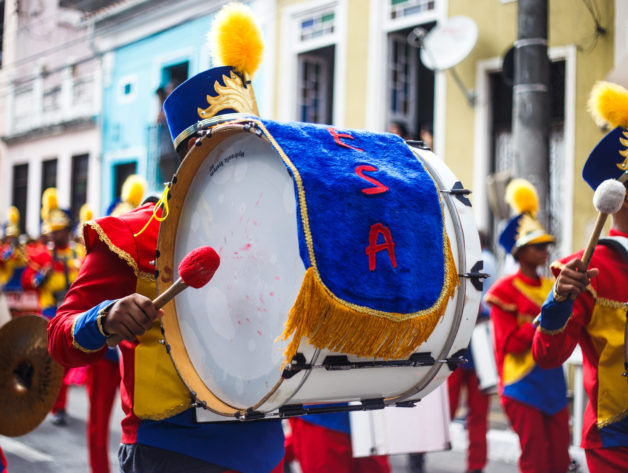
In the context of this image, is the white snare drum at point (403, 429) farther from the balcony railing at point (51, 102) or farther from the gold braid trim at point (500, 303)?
the balcony railing at point (51, 102)

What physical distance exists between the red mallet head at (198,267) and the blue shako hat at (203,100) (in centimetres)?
80

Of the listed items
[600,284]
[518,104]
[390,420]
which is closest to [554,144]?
[518,104]

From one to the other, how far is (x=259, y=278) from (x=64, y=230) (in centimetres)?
722

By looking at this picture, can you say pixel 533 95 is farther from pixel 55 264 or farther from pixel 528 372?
pixel 55 264

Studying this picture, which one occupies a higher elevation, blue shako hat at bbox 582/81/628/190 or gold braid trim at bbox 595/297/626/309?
blue shako hat at bbox 582/81/628/190

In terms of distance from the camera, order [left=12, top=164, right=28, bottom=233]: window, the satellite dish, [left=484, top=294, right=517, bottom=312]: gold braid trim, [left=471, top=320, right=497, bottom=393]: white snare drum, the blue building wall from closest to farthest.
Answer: [left=484, top=294, right=517, bottom=312]: gold braid trim, [left=471, top=320, right=497, bottom=393]: white snare drum, the satellite dish, the blue building wall, [left=12, top=164, right=28, bottom=233]: window

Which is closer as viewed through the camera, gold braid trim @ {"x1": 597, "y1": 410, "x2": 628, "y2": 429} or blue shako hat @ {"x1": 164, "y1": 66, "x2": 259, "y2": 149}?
blue shako hat @ {"x1": 164, "y1": 66, "x2": 259, "y2": 149}

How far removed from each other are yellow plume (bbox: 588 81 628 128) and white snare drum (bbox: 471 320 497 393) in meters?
3.33

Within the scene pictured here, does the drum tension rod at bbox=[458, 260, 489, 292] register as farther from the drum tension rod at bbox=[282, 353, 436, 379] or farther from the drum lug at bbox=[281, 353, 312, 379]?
the drum lug at bbox=[281, 353, 312, 379]

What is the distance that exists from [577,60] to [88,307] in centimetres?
805

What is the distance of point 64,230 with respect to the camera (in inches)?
364

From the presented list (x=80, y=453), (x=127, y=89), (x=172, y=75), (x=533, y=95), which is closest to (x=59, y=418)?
(x=80, y=453)

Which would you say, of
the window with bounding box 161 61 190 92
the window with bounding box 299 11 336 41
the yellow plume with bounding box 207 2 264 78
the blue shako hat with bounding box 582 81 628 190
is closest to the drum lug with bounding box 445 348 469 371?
the blue shako hat with bounding box 582 81 628 190

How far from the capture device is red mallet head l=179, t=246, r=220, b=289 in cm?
213
